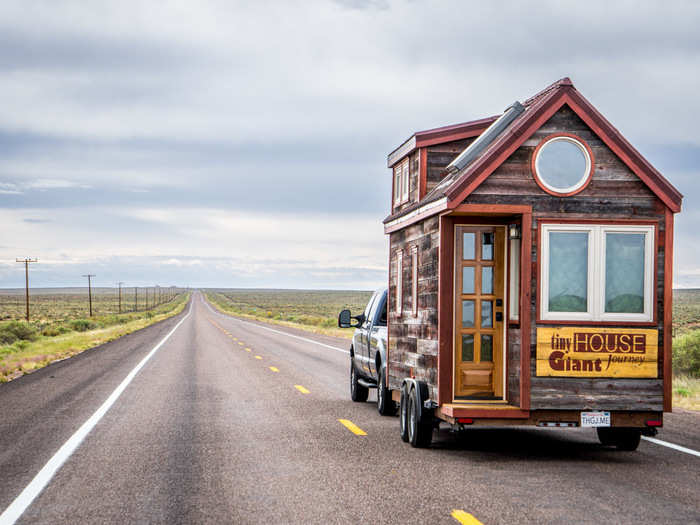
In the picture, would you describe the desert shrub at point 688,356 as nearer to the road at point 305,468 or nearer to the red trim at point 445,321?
the road at point 305,468

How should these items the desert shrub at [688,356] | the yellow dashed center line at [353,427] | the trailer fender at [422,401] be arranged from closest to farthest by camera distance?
the trailer fender at [422,401]
the yellow dashed center line at [353,427]
the desert shrub at [688,356]

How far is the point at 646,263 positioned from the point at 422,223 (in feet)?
9.31

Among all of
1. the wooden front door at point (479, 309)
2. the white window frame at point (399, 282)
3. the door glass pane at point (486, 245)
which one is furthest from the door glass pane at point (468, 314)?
the white window frame at point (399, 282)

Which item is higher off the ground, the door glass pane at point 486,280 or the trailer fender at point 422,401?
the door glass pane at point 486,280

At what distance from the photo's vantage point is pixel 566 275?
9516 millimetres

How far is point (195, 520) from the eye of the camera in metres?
6.59

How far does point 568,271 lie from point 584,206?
763mm

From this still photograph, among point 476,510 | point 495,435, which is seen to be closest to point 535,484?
point 476,510

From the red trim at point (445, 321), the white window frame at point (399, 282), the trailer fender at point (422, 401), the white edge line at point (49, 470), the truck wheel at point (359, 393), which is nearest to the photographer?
the white edge line at point (49, 470)

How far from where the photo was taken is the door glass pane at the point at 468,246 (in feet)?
34.3

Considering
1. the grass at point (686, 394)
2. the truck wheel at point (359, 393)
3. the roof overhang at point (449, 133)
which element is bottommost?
the grass at point (686, 394)

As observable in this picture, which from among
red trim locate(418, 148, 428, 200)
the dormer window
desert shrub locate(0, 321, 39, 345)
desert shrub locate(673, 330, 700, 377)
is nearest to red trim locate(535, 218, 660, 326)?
red trim locate(418, 148, 428, 200)

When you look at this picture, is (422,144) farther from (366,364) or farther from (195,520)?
(195,520)

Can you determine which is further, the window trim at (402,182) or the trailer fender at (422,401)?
the window trim at (402,182)
